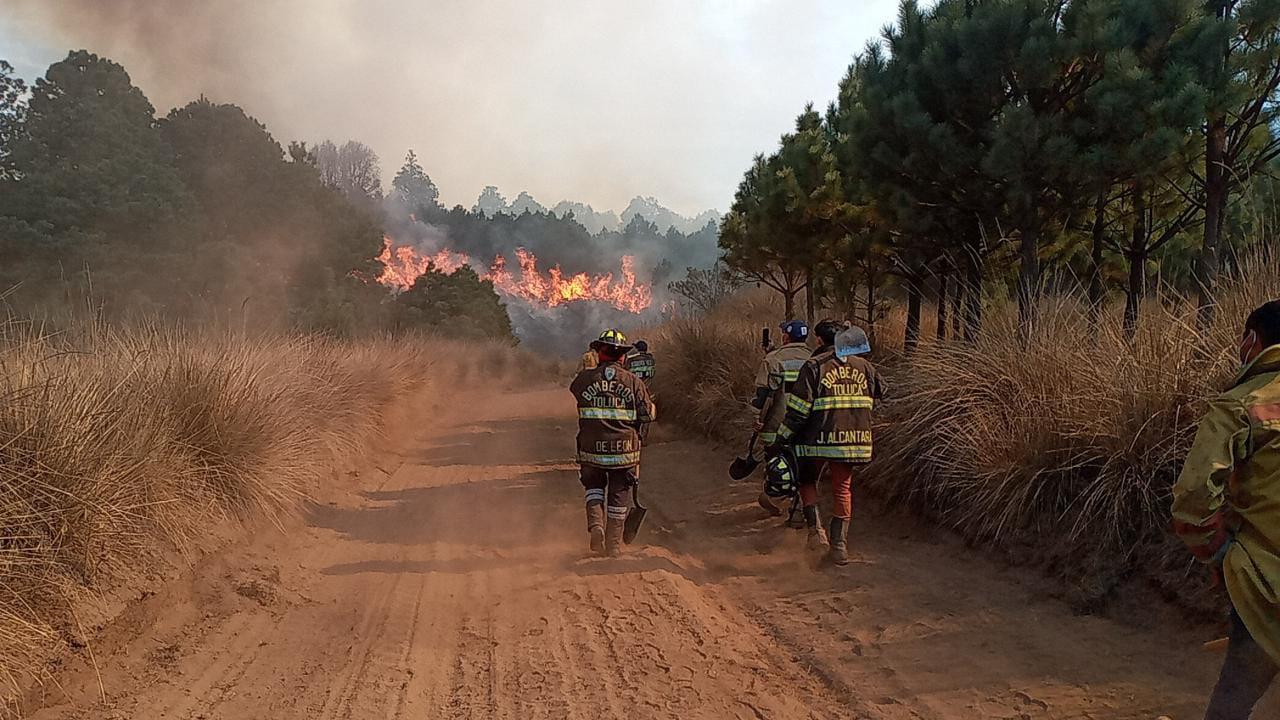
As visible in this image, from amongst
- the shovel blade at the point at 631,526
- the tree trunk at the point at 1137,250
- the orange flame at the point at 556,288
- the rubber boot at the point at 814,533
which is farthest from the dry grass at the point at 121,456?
the orange flame at the point at 556,288

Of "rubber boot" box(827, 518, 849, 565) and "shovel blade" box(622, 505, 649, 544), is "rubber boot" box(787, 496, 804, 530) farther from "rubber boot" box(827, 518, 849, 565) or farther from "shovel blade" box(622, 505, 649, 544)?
"shovel blade" box(622, 505, 649, 544)

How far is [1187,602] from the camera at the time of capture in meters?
3.99

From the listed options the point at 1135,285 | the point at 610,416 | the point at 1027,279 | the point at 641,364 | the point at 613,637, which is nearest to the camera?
the point at 613,637

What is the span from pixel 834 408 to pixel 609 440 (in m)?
1.90

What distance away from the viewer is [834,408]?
5.89 meters

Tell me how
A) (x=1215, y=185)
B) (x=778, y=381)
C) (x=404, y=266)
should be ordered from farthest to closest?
(x=404, y=266) < (x=778, y=381) < (x=1215, y=185)

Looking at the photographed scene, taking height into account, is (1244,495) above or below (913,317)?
below

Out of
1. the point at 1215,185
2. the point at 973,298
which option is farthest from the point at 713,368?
the point at 1215,185

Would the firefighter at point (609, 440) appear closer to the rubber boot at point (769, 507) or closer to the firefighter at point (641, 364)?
the rubber boot at point (769, 507)

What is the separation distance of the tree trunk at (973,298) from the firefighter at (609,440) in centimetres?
360

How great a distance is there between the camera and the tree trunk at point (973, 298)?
7.61m

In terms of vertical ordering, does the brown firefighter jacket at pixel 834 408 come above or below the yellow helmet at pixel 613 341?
below

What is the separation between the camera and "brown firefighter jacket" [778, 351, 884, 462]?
19.3 ft

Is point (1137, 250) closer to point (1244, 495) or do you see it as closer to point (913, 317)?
point (913, 317)
